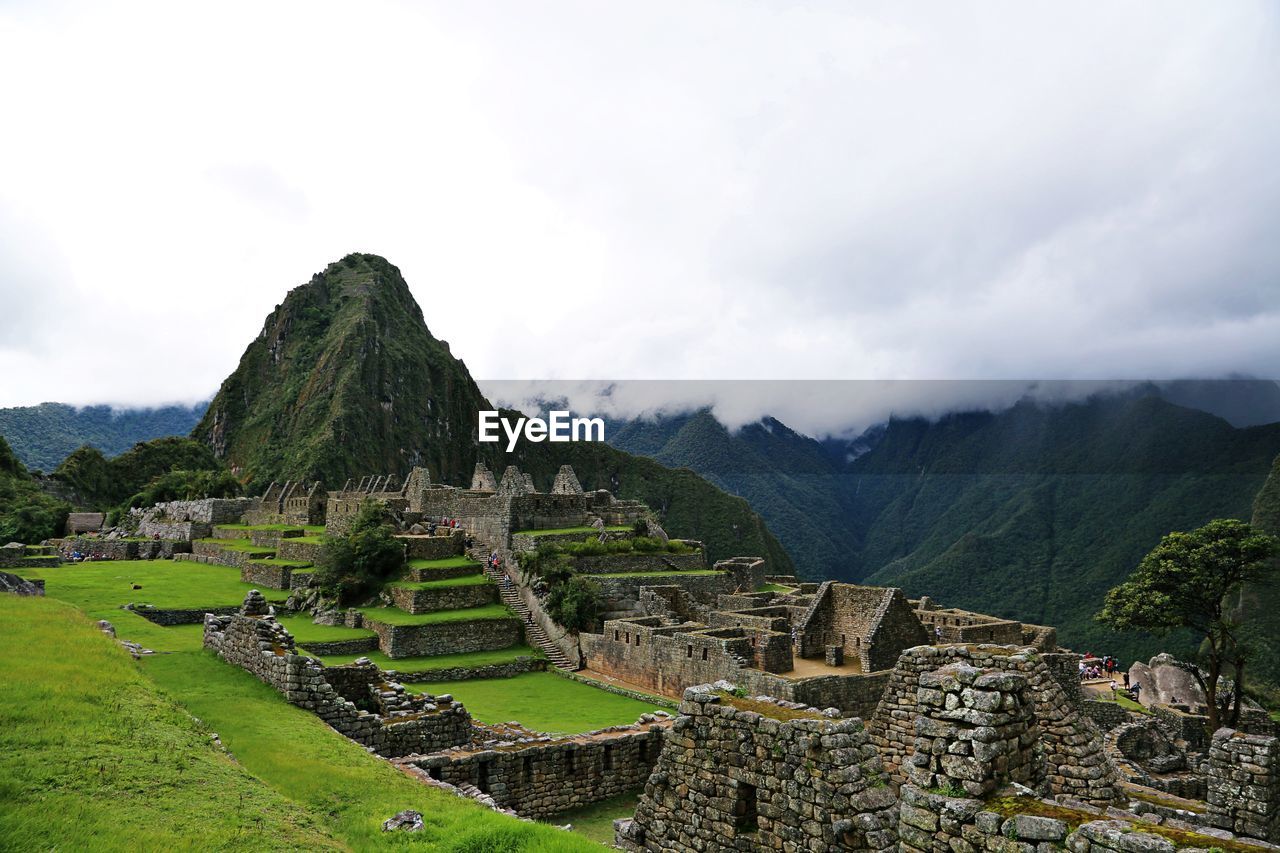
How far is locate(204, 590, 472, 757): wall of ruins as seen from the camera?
318 inches

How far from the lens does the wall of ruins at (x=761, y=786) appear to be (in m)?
4.27

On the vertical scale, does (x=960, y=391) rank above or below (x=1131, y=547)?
above

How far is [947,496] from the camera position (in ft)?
261

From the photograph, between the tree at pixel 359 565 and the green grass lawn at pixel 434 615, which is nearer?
the green grass lawn at pixel 434 615

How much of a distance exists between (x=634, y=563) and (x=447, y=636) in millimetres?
7260

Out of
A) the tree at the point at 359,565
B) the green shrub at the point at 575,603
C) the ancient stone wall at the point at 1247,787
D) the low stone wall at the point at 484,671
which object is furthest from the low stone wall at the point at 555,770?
the tree at the point at 359,565

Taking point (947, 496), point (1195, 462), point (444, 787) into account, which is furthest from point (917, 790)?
point (947, 496)

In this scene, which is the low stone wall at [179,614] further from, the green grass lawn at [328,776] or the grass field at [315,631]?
the green grass lawn at [328,776]

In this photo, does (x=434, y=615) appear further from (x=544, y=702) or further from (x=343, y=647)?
(x=544, y=702)

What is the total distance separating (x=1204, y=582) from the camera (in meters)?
19.7

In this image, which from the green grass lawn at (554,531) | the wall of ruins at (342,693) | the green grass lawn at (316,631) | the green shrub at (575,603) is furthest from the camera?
the green grass lawn at (554,531)

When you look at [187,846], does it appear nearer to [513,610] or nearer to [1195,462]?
[513,610]

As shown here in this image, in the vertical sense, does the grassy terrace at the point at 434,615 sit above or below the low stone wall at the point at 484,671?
above

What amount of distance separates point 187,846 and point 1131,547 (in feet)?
188
